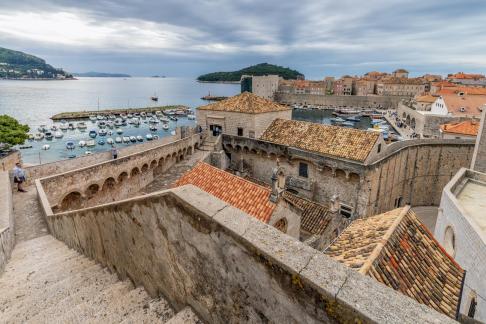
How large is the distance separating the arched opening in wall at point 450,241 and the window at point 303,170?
1133 centimetres

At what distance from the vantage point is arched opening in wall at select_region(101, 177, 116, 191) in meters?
16.6

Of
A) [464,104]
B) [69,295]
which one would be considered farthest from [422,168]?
[464,104]

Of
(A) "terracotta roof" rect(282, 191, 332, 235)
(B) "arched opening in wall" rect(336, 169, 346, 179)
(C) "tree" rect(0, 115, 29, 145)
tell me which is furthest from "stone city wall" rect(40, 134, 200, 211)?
(C) "tree" rect(0, 115, 29, 145)

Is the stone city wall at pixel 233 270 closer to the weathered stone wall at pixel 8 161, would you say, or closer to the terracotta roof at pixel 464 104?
the weathered stone wall at pixel 8 161

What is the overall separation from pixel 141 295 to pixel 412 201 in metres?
24.8

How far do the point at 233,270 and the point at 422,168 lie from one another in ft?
81.6

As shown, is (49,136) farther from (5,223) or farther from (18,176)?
(5,223)

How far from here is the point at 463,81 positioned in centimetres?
12669

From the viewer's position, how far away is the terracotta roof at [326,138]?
1944 centimetres

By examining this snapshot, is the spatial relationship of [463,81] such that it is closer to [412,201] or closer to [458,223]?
[412,201]

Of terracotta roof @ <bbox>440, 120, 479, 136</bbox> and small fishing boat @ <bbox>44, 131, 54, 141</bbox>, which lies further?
small fishing boat @ <bbox>44, 131, 54, 141</bbox>

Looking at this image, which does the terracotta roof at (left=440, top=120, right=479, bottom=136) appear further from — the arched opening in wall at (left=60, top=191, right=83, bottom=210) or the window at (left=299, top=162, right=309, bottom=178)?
the arched opening in wall at (left=60, top=191, right=83, bottom=210)

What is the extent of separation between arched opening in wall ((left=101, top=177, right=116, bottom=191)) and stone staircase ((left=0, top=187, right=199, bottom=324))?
920cm

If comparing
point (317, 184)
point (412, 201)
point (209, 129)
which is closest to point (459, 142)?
point (412, 201)
